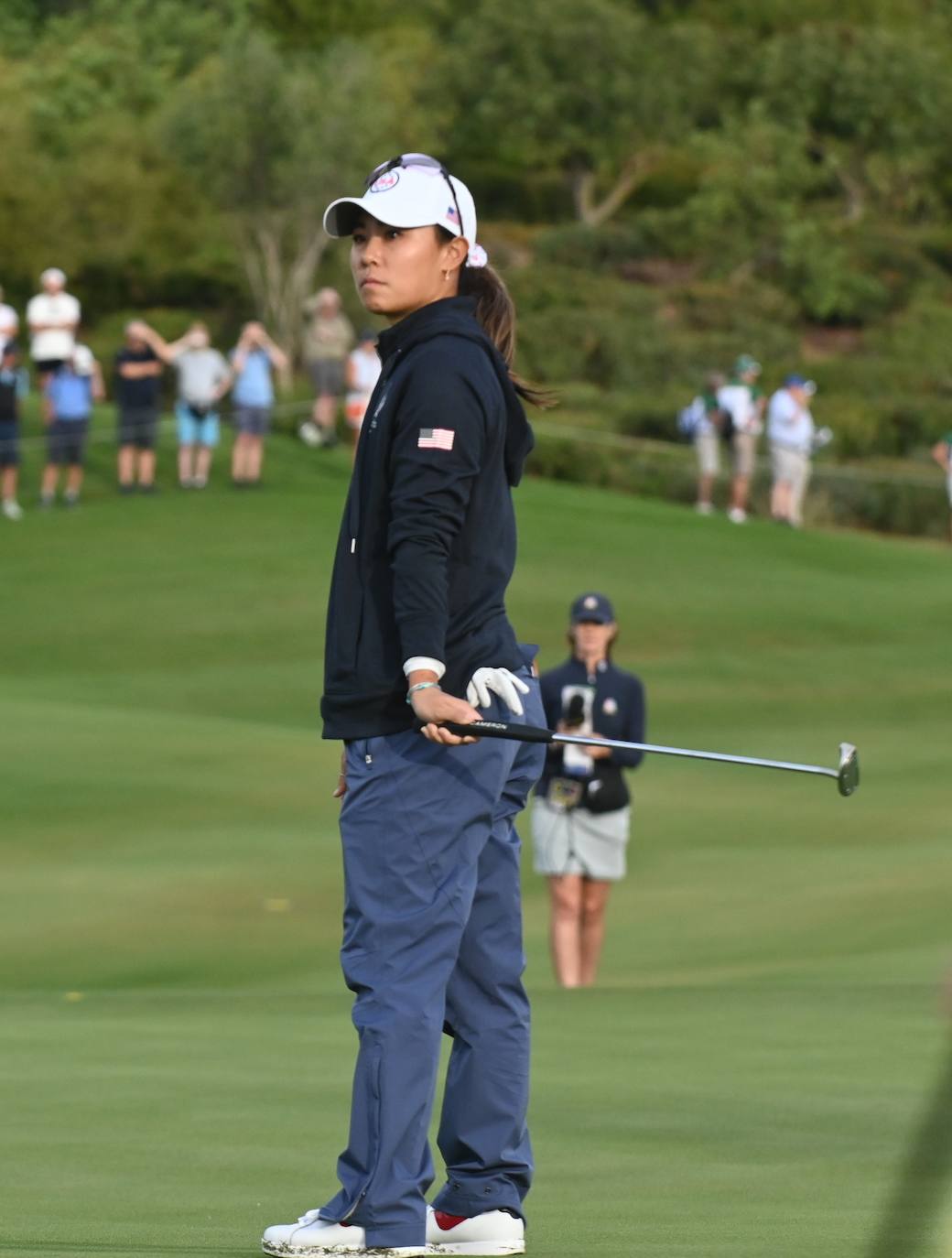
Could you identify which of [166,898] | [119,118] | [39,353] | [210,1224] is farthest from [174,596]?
[119,118]

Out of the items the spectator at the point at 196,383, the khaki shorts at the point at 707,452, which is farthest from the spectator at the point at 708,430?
the spectator at the point at 196,383

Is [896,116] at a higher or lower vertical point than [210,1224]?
higher

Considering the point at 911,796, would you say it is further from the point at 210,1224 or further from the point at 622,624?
the point at 210,1224

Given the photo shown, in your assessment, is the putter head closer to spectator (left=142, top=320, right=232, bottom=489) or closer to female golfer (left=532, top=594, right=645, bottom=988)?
female golfer (left=532, top=594, right=645, bottom=988)

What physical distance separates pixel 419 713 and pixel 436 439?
1.82ft

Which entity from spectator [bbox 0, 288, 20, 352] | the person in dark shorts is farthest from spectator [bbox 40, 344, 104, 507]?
spectator [bbox 0, 288, 20, 352]

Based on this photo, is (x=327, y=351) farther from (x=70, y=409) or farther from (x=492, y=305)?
(x=492, y=305)

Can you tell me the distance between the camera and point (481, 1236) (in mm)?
5109

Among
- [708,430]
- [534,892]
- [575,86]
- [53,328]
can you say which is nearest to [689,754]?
[534,892]

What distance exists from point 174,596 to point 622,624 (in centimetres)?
512

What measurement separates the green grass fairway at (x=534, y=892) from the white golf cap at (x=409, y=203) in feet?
7.17

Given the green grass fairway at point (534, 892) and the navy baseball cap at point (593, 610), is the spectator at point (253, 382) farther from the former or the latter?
the navy baseball cap at point (593, 610)

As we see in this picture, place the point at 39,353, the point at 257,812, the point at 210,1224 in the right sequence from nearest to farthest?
the point at 210,1224, the point at 257,812, the point at 39,353

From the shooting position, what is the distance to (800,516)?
132 ft
